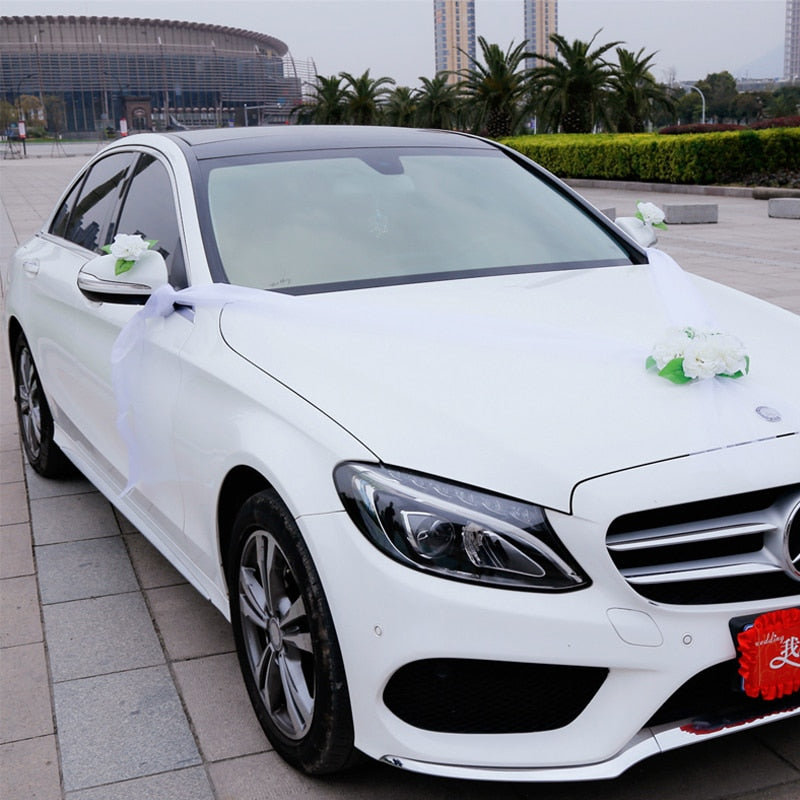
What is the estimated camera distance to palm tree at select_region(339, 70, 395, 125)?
4797 cm

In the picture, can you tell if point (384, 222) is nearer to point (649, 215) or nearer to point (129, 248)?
point (129, 248)

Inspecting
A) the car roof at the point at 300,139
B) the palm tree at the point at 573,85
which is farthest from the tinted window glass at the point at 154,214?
the palm tree at the point at 573,85

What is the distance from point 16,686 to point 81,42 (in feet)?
513

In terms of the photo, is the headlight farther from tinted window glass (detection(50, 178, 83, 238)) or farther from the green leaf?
tinted window glass (detection(50, 178, 83, 238))

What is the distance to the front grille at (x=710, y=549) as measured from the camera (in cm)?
217

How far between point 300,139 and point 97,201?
1077 mm

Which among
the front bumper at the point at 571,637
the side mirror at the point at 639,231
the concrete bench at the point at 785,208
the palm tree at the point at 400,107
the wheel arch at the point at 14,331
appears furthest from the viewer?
the palm tree at the point at 400,107

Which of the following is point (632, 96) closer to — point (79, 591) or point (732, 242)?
point (732, 242)

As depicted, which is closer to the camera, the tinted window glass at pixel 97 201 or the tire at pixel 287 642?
the tire at pixel 287 642

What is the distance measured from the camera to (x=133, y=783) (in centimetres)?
268

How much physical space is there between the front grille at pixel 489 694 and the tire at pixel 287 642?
0.18 m

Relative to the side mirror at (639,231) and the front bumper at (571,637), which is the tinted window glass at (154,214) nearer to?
the front bumper at (571,637)

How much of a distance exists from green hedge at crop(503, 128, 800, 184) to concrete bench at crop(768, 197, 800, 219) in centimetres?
607

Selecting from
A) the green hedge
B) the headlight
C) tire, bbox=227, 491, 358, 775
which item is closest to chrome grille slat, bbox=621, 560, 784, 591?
the headlight
